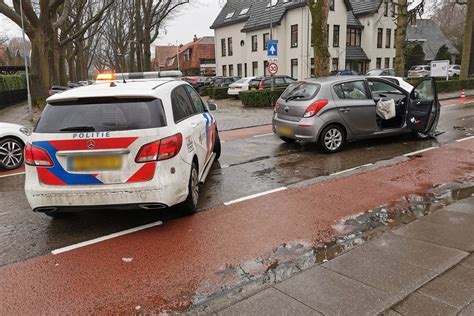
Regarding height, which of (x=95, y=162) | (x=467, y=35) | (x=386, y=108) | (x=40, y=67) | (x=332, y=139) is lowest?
(x=332, y=139)

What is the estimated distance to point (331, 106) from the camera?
8305 mm

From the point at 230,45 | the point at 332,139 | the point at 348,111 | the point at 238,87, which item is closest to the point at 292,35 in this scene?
the point at 230,45

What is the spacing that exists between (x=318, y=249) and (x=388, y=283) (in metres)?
0.88

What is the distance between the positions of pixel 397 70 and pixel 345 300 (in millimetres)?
23540

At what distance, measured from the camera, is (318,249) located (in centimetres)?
415

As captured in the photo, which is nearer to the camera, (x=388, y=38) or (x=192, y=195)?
(x=192, y=195)

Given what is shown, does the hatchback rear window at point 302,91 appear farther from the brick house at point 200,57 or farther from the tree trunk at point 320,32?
the brick house at point 200,57

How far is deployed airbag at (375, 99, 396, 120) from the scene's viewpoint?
9.02 meters

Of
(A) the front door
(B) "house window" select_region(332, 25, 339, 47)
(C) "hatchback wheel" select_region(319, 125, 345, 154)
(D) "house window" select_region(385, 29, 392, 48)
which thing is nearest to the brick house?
(B) "house window" select_region(332, 25, 339, 47)

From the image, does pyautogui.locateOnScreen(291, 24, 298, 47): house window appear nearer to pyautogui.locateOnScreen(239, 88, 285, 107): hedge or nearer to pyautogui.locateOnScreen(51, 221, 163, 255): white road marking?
pyautogui.locateOnScreen(239, 88, 285, 107): hedge

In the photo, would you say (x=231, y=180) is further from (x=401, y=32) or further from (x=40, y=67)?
(x=401, y=32)

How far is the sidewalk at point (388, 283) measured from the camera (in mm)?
3066

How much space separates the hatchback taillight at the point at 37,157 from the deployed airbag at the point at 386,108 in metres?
7.03

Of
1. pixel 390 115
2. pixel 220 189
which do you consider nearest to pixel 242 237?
pixel 220 189
